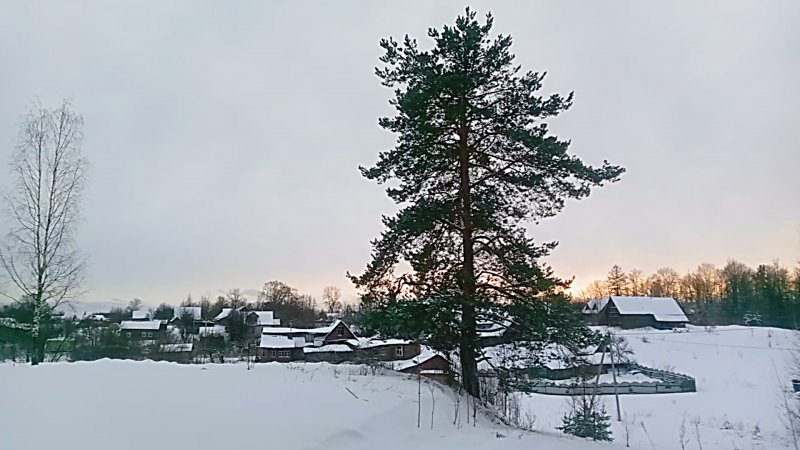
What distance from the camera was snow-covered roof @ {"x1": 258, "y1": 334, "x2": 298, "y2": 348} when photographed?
2020cm

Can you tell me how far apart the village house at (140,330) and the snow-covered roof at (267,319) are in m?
11.4

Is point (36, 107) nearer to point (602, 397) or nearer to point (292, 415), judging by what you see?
point (292, 415)

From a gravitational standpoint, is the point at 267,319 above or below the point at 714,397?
above

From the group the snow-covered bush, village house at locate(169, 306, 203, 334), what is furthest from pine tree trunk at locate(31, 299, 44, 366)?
village house at locate(169, 306, 203, 334)

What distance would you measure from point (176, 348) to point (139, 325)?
3600mm

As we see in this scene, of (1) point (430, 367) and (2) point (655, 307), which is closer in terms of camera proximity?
(1) point (430, 367)

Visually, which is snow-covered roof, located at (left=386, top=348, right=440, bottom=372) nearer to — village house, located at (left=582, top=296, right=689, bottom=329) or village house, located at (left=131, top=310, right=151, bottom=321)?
village house, located at (left=131, top=310, right=151, bottom=321)

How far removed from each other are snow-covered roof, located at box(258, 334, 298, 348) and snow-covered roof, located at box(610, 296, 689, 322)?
30.5 metres

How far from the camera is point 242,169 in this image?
1091cm

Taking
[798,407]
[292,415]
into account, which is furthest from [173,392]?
[798,407]

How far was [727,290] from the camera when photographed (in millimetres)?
33406

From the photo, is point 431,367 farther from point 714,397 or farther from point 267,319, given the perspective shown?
point 267,319

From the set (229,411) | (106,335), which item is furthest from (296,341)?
(229,411)

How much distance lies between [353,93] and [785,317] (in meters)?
21.3
